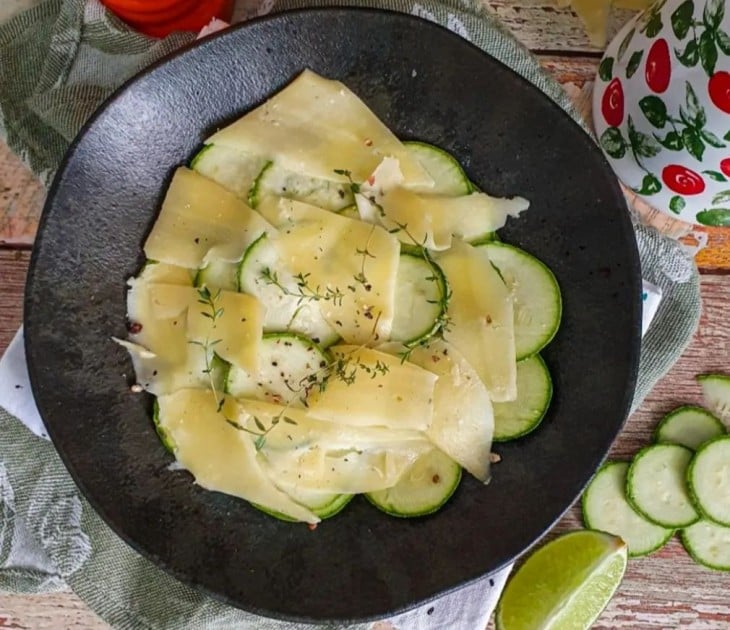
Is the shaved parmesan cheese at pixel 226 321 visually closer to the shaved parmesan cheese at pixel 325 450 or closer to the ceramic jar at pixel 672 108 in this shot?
the shaved parmesan cheese at pixel 325 450

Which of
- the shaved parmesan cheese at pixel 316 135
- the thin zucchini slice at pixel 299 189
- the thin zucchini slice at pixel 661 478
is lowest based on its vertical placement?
the thin zucchini slice at pixel 661 478

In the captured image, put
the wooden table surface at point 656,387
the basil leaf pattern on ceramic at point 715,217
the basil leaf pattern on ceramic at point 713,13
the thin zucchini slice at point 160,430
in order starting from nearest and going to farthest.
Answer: the basil leaf pattern on ceramic at point 713,13 → the thin zucchini slice at point 160,430 → the basil leaf pattern on ceramic at point 715,217 → the wooden table surface at point 656,387

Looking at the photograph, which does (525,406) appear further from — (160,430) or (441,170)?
(160,430)

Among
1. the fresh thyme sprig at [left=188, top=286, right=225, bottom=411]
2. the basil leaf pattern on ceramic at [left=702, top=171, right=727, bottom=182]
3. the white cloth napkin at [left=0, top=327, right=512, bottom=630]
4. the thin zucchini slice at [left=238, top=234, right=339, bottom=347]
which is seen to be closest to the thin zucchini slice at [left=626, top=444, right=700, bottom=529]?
the white cloth napkin at [left=0, top=327, right=512, bottom=630]

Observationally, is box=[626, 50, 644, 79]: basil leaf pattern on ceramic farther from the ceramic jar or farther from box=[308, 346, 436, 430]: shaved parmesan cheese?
box=[308, 346, 436, 430]: shaved parmesan cheese

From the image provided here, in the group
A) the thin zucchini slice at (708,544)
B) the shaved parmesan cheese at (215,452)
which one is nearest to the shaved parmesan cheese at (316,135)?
the shaved parmesan cheese at (215,452)

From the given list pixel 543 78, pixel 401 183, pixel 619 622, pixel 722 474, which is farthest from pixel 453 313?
pixel 619 622
